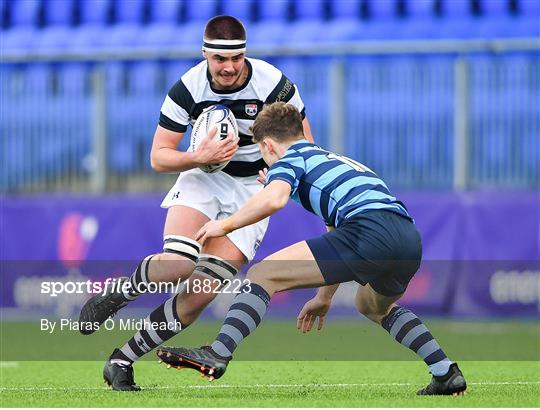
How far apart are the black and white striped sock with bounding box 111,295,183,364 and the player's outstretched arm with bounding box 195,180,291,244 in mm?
806

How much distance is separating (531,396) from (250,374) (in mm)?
2190

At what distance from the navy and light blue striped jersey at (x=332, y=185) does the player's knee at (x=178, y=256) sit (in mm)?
795

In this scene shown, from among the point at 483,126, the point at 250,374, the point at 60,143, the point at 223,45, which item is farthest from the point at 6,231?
the point at 223,45

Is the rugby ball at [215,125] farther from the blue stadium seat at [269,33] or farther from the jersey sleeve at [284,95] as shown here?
the blue stadium seat at [269,33]

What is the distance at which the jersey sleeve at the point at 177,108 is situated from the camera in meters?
7.46

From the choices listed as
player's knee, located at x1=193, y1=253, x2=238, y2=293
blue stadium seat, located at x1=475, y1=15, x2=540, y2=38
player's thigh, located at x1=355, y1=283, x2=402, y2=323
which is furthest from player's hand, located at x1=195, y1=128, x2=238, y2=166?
blue stadium seat, located at x1=475, y1=15, x2=540, y2=38

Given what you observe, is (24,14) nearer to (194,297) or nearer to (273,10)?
(273,10)

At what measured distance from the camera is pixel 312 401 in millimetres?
6520

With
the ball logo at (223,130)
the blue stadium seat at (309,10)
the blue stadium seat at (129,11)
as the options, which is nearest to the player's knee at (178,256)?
the ball logo at (223,130)

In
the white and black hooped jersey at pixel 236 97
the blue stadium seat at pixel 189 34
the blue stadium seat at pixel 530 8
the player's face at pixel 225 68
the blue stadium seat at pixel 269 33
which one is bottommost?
the blue stadium seat at pixel 189 34

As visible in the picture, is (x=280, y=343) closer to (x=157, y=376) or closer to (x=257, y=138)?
(x=157, y=376)

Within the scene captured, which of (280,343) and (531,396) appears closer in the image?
(531,396)

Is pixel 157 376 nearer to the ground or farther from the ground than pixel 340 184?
nearer to the ground

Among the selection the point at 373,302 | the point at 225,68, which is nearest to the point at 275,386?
the point at 373,302
